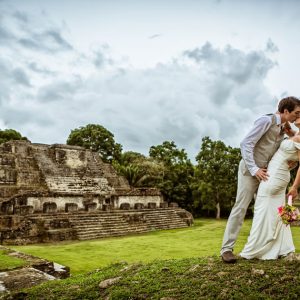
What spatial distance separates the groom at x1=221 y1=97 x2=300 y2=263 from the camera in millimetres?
3996

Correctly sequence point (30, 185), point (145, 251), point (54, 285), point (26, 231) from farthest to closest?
point (30, 185) → point (26, 231) → point (145, 251) → point (54, 285)

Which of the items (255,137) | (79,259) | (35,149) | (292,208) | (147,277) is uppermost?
(35,149)

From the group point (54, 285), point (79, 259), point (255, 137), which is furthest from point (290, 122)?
point (79, 259)

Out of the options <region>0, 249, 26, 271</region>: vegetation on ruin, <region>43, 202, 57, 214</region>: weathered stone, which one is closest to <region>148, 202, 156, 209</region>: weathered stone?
<region>43, 202, 57, 214</region>: weathered stone

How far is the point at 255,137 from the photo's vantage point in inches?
159

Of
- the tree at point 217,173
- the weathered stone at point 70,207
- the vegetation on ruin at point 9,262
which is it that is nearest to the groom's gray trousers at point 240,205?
the vegetation on ruin at point 9,262

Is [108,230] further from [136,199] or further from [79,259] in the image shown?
[79,259]

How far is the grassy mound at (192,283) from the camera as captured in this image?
3208 millimetres

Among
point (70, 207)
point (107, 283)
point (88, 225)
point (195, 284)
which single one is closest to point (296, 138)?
point (195, 284)

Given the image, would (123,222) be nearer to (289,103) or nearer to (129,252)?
(129,252)

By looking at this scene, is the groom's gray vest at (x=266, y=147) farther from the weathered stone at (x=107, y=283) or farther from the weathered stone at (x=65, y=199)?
the weathered stone at (x=65, y=199)

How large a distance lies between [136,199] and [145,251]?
10.4 meters

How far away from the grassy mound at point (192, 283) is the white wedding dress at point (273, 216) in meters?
0.17

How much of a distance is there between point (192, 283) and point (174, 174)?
23724 millimetres
